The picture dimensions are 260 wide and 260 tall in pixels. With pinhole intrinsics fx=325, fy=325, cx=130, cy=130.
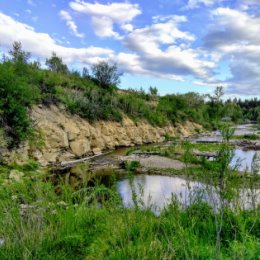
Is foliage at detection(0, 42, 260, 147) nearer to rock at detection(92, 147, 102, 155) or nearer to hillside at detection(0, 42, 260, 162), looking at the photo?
hillside at detection(0, 42, 260, 162)

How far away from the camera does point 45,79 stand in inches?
1393

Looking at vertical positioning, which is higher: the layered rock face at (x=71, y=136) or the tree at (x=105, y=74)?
the tree at (x=105, y=74)

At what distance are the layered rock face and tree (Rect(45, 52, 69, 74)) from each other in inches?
645

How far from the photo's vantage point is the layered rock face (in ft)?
85.2

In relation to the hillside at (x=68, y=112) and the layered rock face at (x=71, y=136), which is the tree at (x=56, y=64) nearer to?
the hillside at (x=68, y=112)

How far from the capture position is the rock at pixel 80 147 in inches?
1172

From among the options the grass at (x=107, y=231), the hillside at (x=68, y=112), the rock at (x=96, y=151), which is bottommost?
the rock at (x=96, y=151)

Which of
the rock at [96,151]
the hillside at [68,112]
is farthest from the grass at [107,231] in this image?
the rock at [96,151]

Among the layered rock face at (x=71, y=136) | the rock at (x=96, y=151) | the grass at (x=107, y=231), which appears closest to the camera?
the grass at (x=107, y=231)

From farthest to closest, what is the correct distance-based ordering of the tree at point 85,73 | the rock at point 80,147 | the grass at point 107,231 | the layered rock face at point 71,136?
the tree at point 85,73 < the rock at point 80,147 < the layered rock face at point 71,136 < the grass at point 107,231

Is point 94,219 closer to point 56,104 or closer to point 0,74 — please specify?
point 0,74

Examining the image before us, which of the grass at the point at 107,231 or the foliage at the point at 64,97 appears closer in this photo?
the grass at the point at 107,231

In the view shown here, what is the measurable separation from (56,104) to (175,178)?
16.6 metres

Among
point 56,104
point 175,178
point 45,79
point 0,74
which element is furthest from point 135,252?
point 45,79
